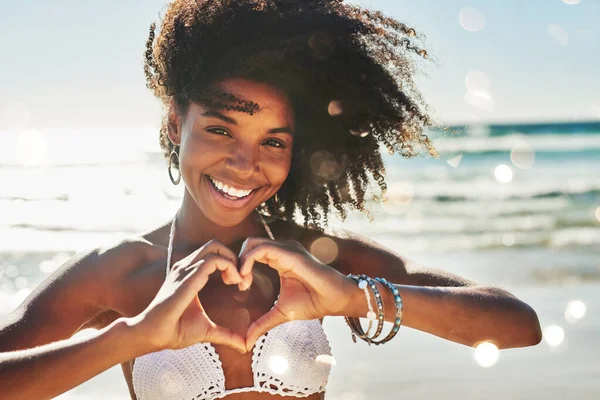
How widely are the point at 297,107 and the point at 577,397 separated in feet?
10.4

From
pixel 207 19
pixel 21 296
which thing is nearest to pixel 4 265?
pixel 21 296

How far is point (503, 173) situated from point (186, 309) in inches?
653

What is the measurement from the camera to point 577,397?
5379 millimetres

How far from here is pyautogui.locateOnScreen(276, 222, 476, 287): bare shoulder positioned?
317 centimetres

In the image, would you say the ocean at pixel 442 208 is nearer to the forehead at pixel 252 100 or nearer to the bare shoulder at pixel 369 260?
the bare shoulder at pixel 369 260

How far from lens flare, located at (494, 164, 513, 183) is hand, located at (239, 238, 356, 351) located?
15.0 metres

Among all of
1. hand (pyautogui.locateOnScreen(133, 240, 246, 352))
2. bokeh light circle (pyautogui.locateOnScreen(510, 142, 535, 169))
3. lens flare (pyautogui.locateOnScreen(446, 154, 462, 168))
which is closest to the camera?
hand (pyautogui.locateOnScreen(133, 240, 246, 352))

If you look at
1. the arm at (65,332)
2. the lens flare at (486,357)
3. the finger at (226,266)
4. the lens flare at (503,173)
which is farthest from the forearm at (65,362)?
the lens flare at (503,173)

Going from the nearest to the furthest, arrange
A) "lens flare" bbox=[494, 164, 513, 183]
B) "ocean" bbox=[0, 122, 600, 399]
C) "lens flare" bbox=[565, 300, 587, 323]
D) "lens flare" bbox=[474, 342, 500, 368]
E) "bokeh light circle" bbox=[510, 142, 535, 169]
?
"lens flare" bbox=[474, 342, 500, 368], "lens flare" bbox=[565, 300, 587, 323], "ocean" bbox=[0, 122, 600, 399], "lens flare" bbox=[494, 164, 513, 183], "bokeh light circle" bbox=[510, 142, 535, 169]

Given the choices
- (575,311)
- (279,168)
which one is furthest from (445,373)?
(279,168)

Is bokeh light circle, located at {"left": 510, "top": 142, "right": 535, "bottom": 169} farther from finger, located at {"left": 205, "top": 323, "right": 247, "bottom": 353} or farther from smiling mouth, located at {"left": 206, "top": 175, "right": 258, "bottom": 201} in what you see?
finger, located at {"left": 205, "top": 323, "right": 247, "bottom": 353}

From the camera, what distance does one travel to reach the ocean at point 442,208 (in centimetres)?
904

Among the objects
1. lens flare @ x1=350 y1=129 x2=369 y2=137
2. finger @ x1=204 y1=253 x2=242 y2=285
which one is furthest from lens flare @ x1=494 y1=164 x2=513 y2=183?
finger @ x1=204 y1=253 x2=242 y2=285

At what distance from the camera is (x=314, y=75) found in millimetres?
3301
